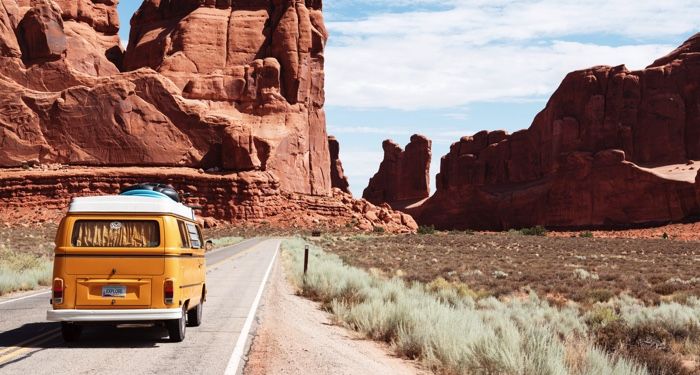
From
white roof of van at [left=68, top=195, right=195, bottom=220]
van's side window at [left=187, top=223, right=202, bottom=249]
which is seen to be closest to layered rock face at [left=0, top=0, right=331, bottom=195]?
van's side window at [left=187, top=223, right=202, bottom=249]

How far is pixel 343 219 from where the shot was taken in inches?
3839

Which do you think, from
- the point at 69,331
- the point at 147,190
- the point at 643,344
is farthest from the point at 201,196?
the point at 643,344

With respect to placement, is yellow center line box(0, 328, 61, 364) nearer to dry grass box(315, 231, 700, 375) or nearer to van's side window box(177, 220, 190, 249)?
van's side window box(177, 220, 190, 249)

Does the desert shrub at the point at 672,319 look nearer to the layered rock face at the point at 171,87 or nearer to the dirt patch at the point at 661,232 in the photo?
the dirt patch at the point at 661,232

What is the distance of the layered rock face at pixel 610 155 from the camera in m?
107

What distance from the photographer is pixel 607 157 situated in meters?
112

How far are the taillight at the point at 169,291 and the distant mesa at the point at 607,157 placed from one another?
329 ft

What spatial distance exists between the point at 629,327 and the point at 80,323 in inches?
381

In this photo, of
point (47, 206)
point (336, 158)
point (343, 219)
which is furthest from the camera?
point (336, 158)

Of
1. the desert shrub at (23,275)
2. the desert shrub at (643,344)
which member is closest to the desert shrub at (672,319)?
the desert shrub at (643,344)

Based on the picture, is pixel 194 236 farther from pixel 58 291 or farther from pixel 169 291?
pixel 58 291

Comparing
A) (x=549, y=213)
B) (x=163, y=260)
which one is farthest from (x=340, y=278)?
(x=549, y=213)

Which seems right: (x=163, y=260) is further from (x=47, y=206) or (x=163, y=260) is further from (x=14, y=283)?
(x=47, y=206)

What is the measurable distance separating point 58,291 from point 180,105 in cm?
8745
